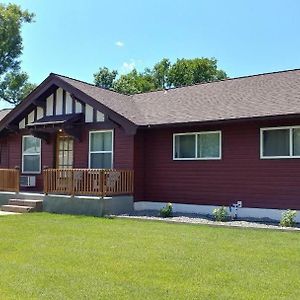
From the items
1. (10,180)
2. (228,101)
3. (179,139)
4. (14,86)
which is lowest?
(10,180)

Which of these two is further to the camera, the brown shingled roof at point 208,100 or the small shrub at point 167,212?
the small shrub at point 167,212

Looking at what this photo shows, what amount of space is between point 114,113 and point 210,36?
16.2 meters

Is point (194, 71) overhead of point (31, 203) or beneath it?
→ overhead

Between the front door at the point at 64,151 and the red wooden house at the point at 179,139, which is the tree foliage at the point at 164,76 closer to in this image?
the red wooden house at the point at 179,139

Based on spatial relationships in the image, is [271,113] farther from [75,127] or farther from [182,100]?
[75,127]

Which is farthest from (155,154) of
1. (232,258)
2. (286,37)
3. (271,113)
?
(286,37)

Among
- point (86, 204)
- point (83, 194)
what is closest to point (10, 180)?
point (83, 194)

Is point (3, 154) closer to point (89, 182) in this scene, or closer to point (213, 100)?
point (89, 182)

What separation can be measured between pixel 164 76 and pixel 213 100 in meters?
37.4

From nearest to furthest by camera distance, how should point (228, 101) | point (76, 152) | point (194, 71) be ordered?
1. point (228, 101)
2. point (76, 152)
3. point (194, 71)

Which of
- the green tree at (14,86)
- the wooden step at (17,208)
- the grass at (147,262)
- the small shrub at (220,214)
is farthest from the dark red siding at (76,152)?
the green tree at (14,86)

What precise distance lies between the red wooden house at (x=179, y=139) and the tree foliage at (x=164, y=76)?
1176 inches

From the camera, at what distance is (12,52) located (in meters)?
41.4

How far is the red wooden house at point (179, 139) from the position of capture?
1276 cm
